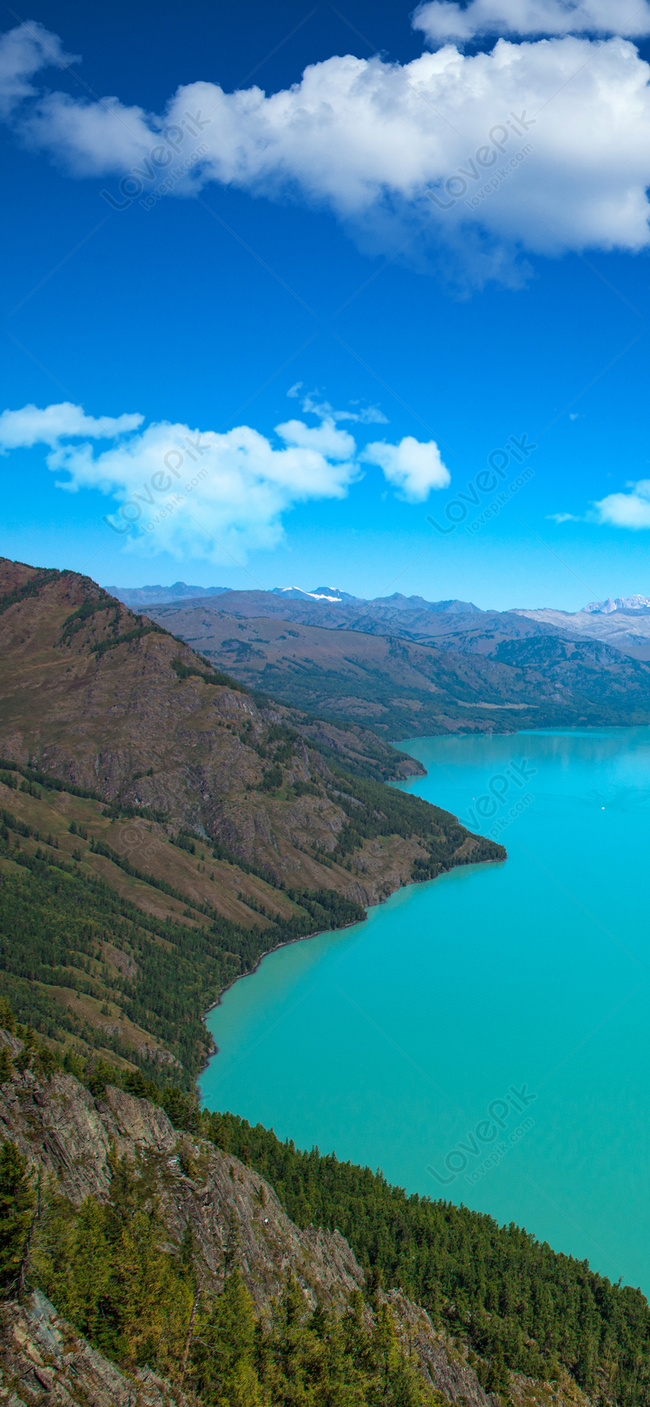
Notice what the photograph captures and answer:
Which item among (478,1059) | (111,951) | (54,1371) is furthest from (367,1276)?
(111,951)

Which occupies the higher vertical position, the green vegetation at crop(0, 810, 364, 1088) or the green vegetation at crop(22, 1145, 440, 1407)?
the green vegetation at crop(22, 1145, 440, 1407)

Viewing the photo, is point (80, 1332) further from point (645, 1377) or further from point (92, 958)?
point (92, 958)

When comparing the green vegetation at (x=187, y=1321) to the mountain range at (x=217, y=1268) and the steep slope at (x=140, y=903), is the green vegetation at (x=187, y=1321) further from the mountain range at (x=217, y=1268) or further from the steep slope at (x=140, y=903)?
the steep slope at (x=140, y=903)

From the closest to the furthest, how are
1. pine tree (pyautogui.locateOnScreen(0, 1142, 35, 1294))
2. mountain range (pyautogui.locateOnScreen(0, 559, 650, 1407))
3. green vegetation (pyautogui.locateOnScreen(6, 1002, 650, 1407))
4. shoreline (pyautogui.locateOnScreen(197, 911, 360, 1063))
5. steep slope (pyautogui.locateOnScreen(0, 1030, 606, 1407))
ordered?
pine tree (pyautogui.locateOnScreen(0, 1142, 35, 1294))
steep slope (pyautogui.locateOnScreen(0, 1030, 606, 1407))
mountain range (pyautogui.locateOnScreen(0, 559, 650, 1407))
green vegetation (pyautogui.locateOnScreen(6, 1002, 650, 1407))
shoreline (pyautogui.locateOnScreen(197, 911, 360, 1063))

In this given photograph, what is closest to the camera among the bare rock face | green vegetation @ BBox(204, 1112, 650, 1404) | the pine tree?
the bare rock face

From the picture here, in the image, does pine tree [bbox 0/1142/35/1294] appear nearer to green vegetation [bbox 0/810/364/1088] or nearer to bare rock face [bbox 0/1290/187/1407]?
bare rock face [bbox 0/1290/187/1407]

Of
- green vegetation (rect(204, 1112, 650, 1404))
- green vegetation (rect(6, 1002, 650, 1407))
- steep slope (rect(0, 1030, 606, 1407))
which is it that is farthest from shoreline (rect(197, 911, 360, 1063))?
steep slope (rect(0, 1030, 606, 1407))

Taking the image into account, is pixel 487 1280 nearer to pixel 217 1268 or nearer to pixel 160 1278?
pixel 217 1268

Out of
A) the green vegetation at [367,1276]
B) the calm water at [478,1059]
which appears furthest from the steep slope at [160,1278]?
the calm water at [478,1059]
